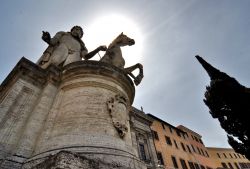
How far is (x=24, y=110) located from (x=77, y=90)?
2.47m

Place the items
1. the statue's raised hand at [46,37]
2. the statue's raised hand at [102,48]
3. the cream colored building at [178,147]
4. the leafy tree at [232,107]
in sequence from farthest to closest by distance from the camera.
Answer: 1. the cream colored building at [178,147]
2. the leafy tree at [232,107]
3. the statue's raised hand at [102,48]
4. the statue's raised hand at [46,37]

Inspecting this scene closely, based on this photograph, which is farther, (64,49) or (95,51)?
(95,51)

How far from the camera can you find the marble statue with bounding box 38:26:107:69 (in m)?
11.9

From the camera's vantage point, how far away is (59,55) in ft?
39.9

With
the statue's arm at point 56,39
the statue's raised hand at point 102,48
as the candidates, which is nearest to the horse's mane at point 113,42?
the statue's raised hand at point 102,48

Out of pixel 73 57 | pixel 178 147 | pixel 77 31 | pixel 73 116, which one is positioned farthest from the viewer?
pixel 178 147

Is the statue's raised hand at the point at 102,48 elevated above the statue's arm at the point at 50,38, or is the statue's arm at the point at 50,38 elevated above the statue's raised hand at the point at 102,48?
the statue's arm at the point at 50,38

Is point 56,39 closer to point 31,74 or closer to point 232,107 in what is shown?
point 31,74

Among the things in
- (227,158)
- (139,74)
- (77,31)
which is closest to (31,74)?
(139,74)

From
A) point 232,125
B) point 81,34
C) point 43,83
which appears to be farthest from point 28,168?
point 232,125

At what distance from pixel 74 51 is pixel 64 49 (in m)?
0.92

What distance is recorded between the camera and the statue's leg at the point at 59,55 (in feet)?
38.1

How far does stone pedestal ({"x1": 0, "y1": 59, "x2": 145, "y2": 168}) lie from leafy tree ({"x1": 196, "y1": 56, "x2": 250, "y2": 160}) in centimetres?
1161

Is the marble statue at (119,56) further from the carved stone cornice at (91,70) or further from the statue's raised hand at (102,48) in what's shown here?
the carved stone cornice at (91,70)
